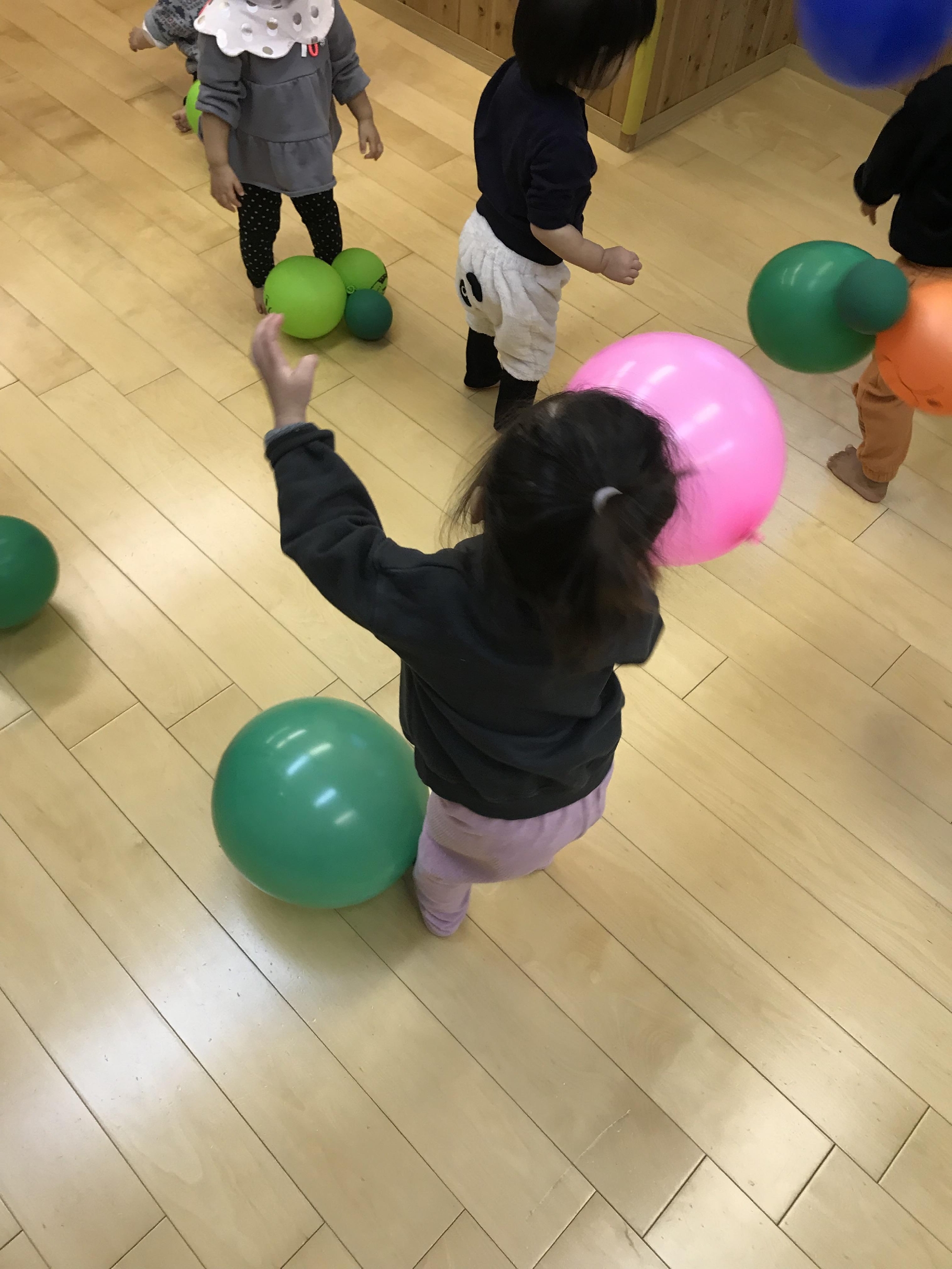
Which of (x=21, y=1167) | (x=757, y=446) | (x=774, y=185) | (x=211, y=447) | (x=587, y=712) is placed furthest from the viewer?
(x=774, y=185)

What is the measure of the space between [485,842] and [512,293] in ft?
3.68

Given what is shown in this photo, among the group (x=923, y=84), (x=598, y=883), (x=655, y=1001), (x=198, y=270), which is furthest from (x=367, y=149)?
(x=655, y=1001)

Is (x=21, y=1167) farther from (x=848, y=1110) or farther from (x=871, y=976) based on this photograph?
(x=871, y=976)

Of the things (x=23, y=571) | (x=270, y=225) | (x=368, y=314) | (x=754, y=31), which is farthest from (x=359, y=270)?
(x=754, y=31)

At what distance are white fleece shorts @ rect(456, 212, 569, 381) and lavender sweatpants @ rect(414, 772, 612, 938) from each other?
3.38 feet

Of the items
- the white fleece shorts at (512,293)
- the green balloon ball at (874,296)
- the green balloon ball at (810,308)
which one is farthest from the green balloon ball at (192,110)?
the green balloon ball at (874,296)

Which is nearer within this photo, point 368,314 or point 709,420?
point 709,420

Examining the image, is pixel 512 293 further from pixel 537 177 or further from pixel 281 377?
pixel 281 377

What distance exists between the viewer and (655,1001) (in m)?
1.43

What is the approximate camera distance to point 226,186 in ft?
6.08

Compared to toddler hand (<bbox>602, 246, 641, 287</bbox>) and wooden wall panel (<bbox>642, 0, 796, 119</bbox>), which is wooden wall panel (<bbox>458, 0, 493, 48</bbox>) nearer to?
wooden wall panel (<bbox>642, 0, 796, 119</bbox>)

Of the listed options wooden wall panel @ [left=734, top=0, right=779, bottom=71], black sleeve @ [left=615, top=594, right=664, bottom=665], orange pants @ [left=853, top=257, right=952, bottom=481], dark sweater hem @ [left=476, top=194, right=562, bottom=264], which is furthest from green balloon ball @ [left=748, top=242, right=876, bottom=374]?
wooden wall panel @ [left=734, top=0, right=779, bottom=71]

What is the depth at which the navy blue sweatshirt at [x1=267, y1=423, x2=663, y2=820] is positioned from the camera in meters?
0.81

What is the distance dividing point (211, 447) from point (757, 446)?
122cm
